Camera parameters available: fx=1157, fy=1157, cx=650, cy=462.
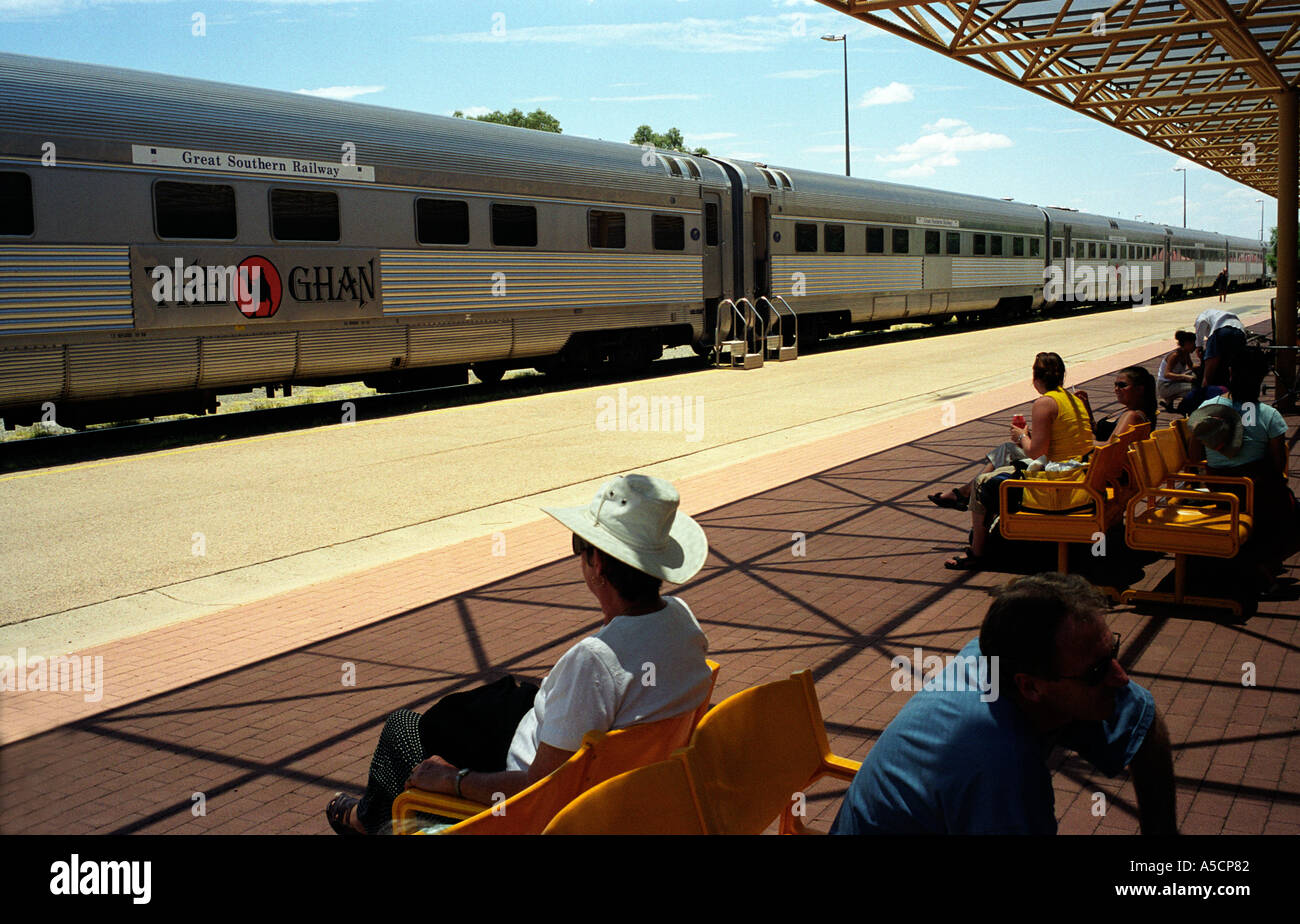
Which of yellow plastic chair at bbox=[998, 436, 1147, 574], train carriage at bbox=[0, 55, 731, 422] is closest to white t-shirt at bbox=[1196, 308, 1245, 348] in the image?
yellow plastic chair at bbox=[998, 436, 1147, 574]

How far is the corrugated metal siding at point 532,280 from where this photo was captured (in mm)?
15906

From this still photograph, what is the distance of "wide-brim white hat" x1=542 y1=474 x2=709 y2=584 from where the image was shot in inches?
125

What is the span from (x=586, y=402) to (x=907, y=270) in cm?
1558

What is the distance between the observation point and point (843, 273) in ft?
89.5

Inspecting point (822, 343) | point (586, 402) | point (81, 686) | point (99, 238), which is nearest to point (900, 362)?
point (822, 343)

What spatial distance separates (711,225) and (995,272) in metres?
16.4

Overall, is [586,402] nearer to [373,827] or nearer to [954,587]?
[954,587]

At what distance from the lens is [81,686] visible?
18.2 feet

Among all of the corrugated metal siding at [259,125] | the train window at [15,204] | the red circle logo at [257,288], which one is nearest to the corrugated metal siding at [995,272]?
the corrugated metal siding at [259,125]

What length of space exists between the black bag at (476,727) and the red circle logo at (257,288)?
1147 centimetres

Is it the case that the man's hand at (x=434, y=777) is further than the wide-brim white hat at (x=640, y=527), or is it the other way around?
the wide-brim white hat at (x=640, y=527)

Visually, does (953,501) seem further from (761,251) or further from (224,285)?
(761,251)

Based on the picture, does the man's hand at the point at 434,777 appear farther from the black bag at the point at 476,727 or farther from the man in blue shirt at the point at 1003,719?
the man in blue shirt at the point at 1003,719

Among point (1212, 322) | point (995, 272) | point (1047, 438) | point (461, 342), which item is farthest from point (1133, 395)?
point (995, 272)
